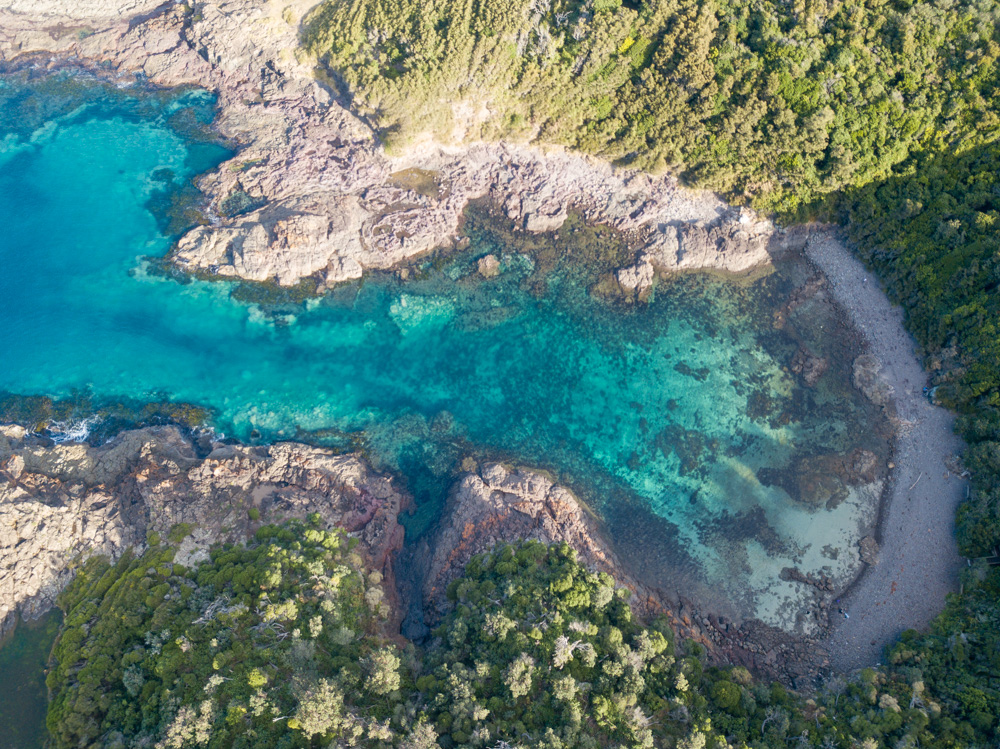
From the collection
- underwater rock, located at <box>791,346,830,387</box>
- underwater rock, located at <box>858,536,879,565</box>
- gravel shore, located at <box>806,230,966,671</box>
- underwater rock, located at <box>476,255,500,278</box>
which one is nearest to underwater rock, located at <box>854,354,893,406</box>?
gravel shore, located at <box>806,230,966,671</box>

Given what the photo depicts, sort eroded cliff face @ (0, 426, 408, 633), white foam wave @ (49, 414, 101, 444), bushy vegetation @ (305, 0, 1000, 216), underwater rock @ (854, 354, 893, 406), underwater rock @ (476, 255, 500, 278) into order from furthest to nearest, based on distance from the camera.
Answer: underwater rock @ (476, 255, 500, 278) < bushy vegetation @ (305, 0, 1000, 216) < underwater rock @ (854, 354, 893, 406) < white foam wave @ (49, 414, 101, 444) < eroded cliff face @ (0, 426, 408, 633)

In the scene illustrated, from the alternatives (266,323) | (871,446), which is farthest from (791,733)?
(266,323)

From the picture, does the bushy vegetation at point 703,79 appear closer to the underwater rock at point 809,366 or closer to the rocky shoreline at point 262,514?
the underwater rock at point 809,366

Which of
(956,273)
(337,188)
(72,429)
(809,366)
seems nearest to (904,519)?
(809,366)

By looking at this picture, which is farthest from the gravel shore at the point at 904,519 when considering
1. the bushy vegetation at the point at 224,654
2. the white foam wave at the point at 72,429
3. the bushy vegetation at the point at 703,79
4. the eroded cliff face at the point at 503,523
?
the white foam wave at the point at 72,429

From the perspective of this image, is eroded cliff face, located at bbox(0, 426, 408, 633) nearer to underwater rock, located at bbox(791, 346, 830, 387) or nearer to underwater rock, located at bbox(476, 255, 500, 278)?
underwater rock, located at bbox(476, 255, 500, 278)

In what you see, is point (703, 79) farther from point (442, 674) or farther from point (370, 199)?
point (442, 674)

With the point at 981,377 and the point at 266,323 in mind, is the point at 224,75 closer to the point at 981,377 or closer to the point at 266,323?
the point at 266,323
